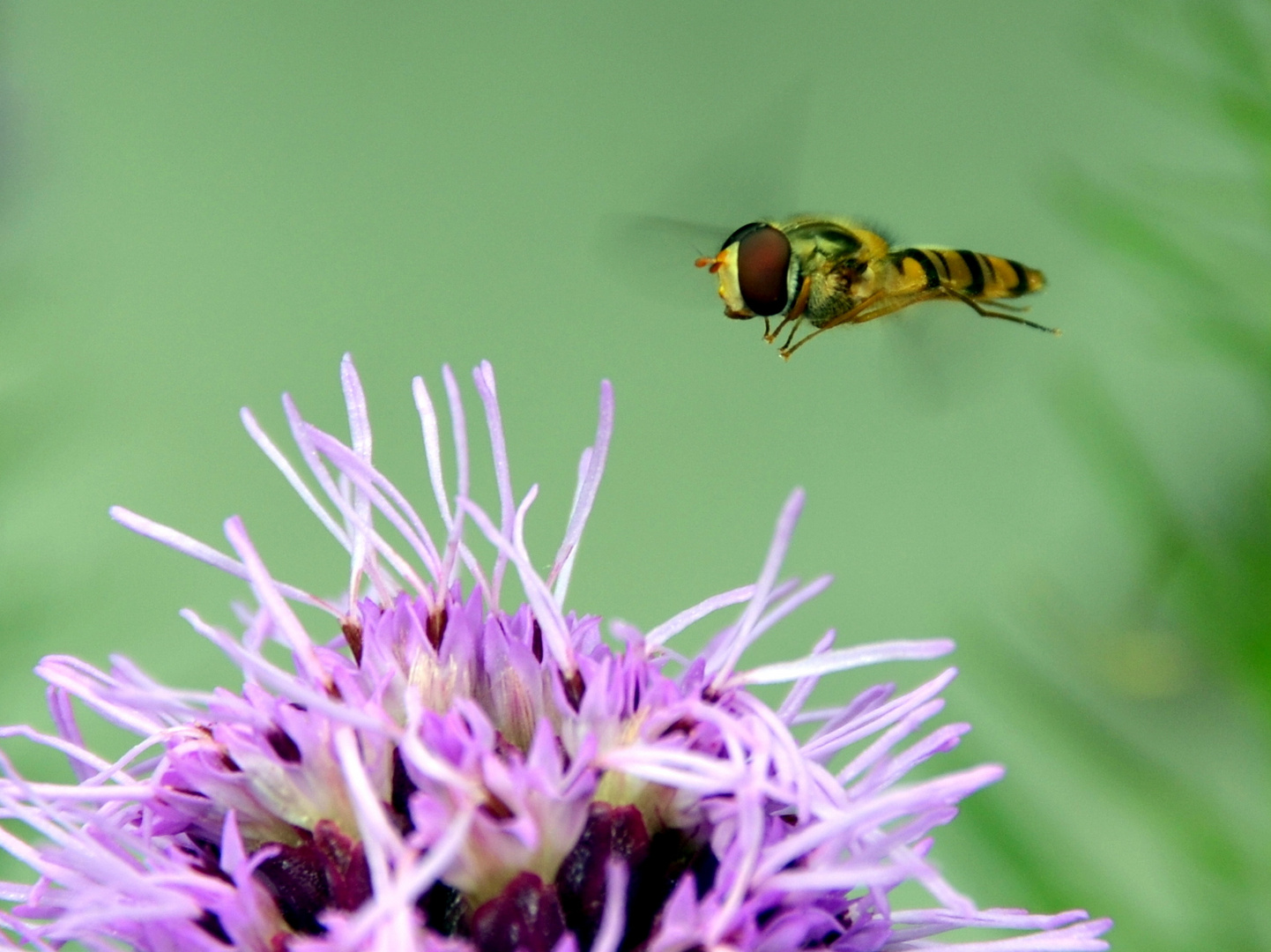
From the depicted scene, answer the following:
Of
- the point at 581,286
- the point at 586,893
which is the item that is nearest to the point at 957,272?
the point at 586,893

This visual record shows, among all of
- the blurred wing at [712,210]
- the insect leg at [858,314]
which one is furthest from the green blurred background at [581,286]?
the insect leg at [858,314]

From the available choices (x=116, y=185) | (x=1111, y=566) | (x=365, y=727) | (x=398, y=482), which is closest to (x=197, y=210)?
(x=116, y=185)

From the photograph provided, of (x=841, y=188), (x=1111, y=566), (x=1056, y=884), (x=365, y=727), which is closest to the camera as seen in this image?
(x=365, y=727)

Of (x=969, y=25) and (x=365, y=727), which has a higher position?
(x=969, y=25)

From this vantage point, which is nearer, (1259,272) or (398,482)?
(1259,272)

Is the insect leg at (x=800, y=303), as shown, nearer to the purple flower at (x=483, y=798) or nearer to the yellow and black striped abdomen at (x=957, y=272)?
the yellow and black striped abdomen at (x=957, y=272)

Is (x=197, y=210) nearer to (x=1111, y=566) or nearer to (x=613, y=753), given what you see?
(x=1111, y=566)

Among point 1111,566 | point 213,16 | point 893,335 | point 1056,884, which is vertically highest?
point 213,16

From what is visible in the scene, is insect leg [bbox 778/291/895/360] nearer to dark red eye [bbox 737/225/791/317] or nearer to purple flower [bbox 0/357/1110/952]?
dark red eye [bbox 737/225/791/317]

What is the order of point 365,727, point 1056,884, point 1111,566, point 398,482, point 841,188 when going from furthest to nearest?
1. point 841,188
2. point 398,482
3. point 1111,566
4. point 1056,884
5. point 365,727
